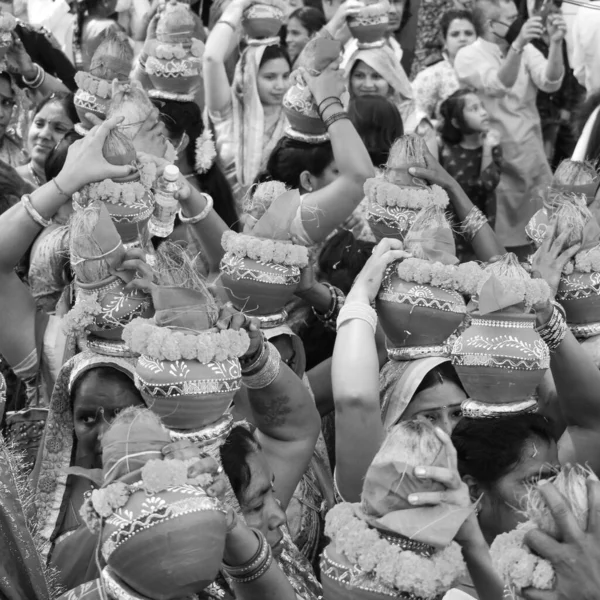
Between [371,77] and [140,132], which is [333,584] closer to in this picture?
[140,132]

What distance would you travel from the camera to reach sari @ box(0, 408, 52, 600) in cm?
253

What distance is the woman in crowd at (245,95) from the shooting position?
639 cm

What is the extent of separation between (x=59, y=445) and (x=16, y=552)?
2.47ft

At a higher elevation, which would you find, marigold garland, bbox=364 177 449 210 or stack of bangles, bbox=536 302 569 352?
marigold garland, bbox=364 177 449 210

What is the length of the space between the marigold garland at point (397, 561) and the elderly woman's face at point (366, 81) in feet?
14.2

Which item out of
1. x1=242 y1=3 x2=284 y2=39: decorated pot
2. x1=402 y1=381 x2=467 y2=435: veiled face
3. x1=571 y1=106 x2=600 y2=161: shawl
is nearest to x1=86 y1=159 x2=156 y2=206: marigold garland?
x1=402 y1=381 x2=467 y2=435: veiled face

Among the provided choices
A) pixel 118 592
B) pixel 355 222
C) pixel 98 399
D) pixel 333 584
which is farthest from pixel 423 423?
pixel 355 222

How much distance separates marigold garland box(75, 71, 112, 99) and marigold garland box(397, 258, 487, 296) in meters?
1.94

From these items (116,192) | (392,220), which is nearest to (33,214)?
(116,192)

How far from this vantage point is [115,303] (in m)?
3.14

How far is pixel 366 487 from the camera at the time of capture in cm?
229

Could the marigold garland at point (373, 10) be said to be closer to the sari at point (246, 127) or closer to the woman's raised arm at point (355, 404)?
the sari at point (246, 127)

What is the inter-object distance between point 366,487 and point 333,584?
0.20 meters

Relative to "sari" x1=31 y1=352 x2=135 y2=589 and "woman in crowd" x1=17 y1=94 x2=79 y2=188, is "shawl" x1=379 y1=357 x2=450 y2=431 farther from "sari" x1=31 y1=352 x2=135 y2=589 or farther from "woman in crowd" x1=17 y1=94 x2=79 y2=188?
"woman in crowd" x1=17 y1=94 x2=79 y2=188
